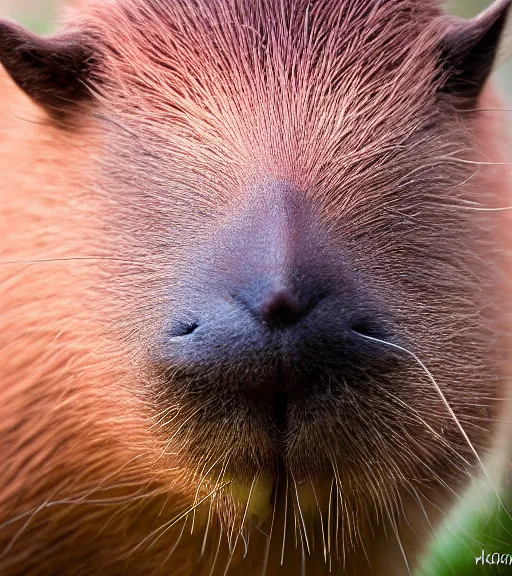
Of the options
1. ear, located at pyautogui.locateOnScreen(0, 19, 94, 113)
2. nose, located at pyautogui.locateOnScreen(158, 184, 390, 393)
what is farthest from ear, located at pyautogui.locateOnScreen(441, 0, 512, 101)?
ear, located at pyautogui.locateOnScreen(0, 19, 94, 113)

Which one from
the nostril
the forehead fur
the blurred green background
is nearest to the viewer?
the nostril

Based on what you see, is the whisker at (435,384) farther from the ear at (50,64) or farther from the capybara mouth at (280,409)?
the ear at (50,64)

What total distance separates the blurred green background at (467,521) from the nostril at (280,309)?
0.40 m

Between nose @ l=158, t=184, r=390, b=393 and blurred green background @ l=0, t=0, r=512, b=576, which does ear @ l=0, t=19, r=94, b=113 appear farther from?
nose @ l=158, t=184, r=390, b=393

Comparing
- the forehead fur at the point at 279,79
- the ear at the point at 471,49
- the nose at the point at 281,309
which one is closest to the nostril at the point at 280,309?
the nose at the point at 281,309

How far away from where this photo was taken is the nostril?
67 cm

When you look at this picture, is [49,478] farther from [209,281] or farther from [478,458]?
[478,458]

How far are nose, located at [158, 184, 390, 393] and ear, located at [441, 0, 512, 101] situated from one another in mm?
239

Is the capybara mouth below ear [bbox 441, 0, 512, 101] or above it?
below

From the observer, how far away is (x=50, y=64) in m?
0.83

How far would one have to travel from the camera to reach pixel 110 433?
0.83m

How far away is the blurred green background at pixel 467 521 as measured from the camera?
0.96 m

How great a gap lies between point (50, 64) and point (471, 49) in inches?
17.0

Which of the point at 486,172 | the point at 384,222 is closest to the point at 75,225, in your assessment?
the point at 384,222
